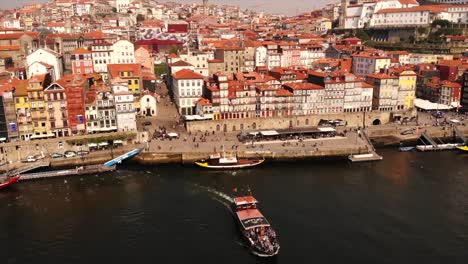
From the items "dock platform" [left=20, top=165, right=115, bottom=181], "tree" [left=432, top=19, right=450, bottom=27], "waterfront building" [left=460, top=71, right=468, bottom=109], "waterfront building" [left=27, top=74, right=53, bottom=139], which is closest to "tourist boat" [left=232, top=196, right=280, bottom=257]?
"dock platform" [left=20, top=165, right=115, bottom=181]

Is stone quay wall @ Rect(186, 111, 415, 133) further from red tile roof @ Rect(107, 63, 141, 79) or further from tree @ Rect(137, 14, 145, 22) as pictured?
tree @ Rect(137, 14, 145, 22)

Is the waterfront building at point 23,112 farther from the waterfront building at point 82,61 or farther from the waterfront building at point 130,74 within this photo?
the waterfront building at point 82,61

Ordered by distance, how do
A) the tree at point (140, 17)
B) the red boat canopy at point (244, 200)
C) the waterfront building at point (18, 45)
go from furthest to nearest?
the tree at point (140, 17) < the waterfront building at point (18, 45) < the red boat canopy at point (244, 200)

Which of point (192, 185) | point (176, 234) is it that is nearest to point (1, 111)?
→ point (192, 185)

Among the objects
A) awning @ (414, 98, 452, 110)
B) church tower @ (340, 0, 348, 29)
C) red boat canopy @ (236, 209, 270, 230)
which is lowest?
red boat canopy @ (236, 209, 270, 230)

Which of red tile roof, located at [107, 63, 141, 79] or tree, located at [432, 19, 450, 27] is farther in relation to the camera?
tree, located at [432, 19, 450, 27]

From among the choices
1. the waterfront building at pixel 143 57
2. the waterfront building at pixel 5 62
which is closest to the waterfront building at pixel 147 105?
the waterfront building at pixel 143 57

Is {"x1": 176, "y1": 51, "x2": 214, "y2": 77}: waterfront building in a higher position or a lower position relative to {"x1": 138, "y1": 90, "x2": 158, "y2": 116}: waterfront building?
higher
